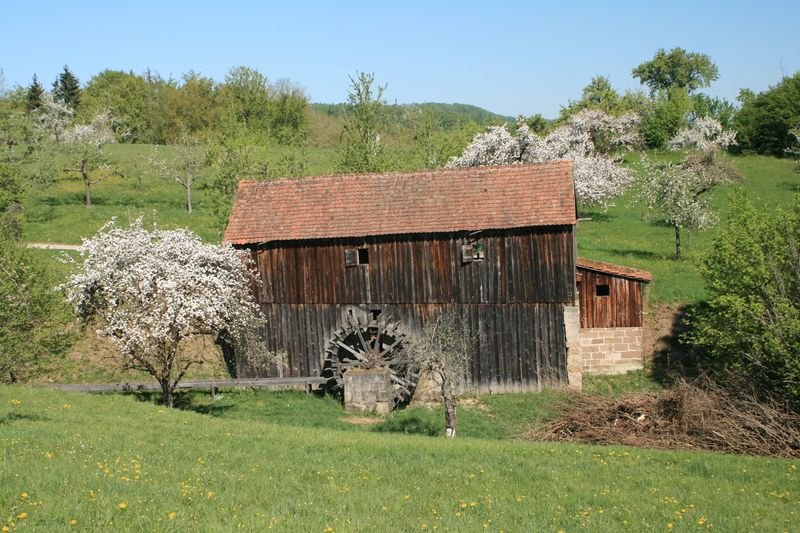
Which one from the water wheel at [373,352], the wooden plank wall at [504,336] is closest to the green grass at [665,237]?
the wooden plank wall at [504,336]

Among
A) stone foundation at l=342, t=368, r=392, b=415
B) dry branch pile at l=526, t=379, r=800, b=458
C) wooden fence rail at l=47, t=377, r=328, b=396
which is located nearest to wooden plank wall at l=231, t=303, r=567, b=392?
wooden fence rail at l=47, t=377, r=328, b=396

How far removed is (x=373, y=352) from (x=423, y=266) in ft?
10.8

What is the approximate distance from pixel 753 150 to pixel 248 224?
53061mm

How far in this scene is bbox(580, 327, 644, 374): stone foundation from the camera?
91.4ft

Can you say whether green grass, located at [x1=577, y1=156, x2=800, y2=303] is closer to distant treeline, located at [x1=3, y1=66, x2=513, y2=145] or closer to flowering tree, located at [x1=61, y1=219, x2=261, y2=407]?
flowering tree, located at [x1=61, y1=219, x2=261, y2=407]

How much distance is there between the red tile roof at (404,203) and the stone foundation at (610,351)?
5177mm

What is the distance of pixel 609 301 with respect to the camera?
27984 mm

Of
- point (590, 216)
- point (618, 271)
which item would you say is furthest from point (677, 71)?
point (618, 271)

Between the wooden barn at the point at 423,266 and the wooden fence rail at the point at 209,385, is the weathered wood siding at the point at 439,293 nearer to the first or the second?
the wooden barn at the point at 423,266

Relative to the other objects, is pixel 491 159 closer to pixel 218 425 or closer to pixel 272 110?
pixel 218 425

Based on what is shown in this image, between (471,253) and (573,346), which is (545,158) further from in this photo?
(573,346)

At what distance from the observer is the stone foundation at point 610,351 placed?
2784 cm

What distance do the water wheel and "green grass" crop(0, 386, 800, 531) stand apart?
A: 7.04 metres

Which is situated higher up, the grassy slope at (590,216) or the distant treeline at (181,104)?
the distant treeline at (181,104)
